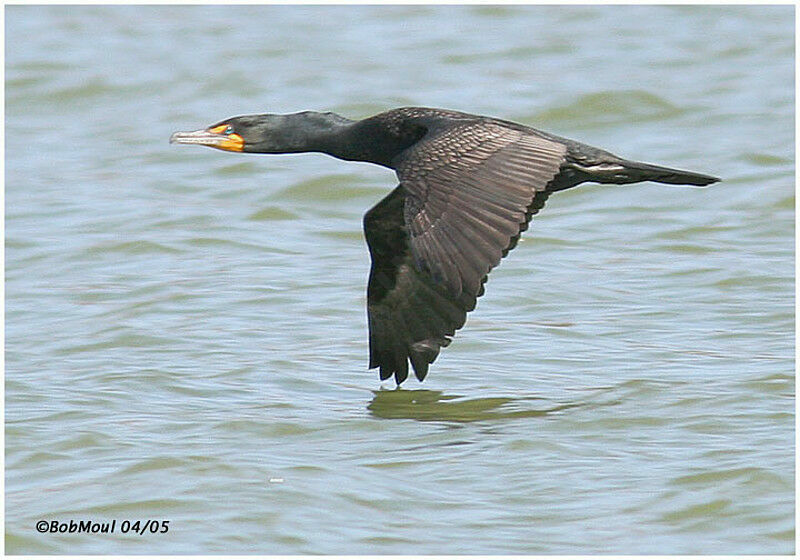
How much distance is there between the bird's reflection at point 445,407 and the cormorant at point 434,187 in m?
0.20

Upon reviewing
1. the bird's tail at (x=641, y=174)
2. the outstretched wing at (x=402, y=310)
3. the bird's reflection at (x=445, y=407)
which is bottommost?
the bird's reflection at (x=445, y=407)

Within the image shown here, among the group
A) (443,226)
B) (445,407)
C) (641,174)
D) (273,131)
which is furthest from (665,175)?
(273,131)

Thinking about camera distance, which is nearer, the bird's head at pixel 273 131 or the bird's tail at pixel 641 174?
the bird's tail at pixel 641 174

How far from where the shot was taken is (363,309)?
11.0m

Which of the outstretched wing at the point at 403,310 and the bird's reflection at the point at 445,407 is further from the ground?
the outstretched wing at the point at 403,310

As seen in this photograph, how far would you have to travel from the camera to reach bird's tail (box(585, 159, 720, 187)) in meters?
8.70

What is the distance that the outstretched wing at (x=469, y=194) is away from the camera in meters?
7.73

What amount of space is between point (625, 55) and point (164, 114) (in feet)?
15.3

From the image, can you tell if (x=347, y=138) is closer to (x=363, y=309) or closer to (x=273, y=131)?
(x=273, y=131)

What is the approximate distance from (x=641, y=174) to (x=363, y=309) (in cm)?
265

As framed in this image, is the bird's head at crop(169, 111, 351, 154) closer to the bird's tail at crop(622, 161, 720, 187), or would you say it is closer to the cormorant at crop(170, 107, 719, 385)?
the cormorant at crop(170, 107, 719, 385)

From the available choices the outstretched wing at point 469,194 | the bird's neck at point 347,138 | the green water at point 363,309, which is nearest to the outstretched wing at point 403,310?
the green water at point 363,309

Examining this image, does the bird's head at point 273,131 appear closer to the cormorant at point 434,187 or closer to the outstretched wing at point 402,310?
the cormorant at point 434,187

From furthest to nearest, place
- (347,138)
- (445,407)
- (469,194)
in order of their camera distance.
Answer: (347,138), (445,407), (469,194)
